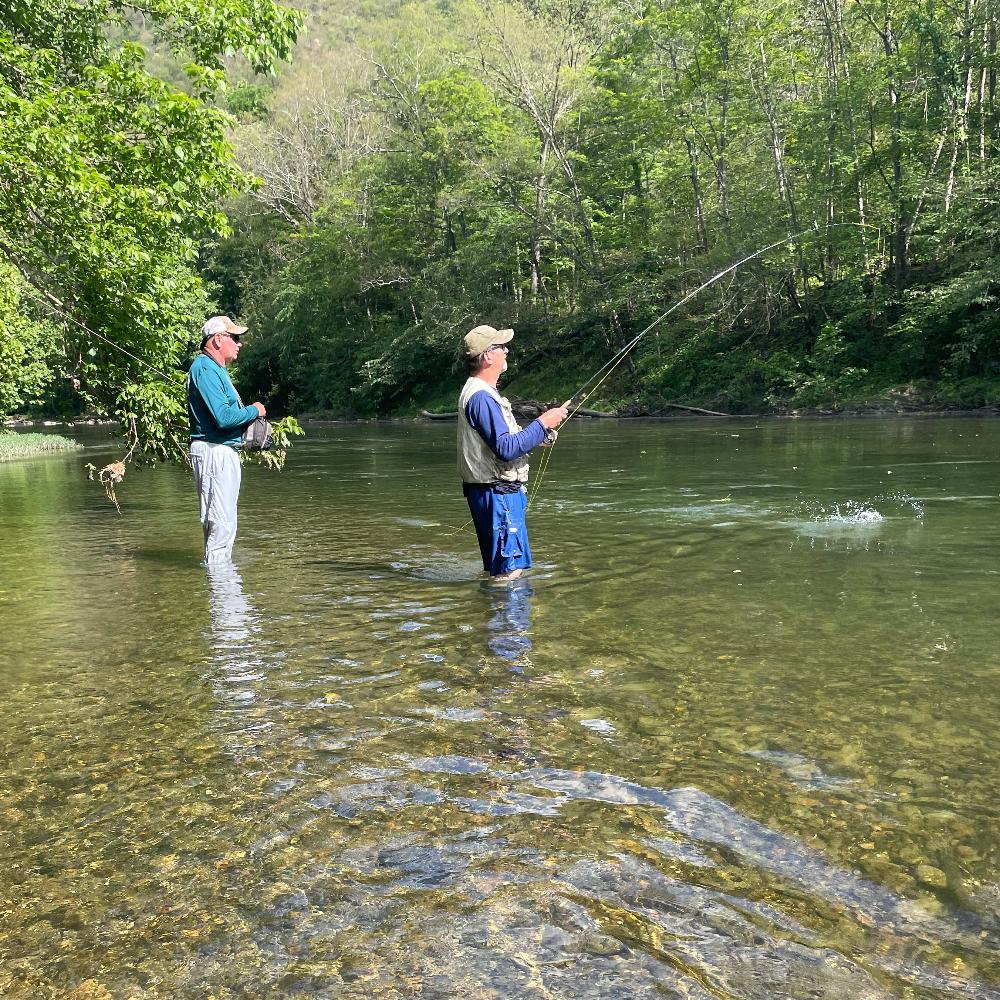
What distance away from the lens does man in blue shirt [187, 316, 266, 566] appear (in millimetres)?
7797

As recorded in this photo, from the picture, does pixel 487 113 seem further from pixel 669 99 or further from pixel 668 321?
pixel 668 321

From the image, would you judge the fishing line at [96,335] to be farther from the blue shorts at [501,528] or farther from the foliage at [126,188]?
the blue shorts at [501,528]

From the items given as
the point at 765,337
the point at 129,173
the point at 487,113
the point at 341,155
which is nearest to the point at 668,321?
the point at 765,337

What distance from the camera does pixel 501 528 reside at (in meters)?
7.05

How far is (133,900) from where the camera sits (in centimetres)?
278

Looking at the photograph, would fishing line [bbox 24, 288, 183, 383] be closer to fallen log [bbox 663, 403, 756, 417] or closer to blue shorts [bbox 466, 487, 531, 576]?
blue shorts [bbox 466, 487, 531, 576]

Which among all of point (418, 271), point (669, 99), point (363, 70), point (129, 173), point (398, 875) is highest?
point (363, 70)

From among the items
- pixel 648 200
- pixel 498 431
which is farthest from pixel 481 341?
pixel 648 200

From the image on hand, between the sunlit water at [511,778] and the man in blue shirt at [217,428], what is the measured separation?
0.64 meters

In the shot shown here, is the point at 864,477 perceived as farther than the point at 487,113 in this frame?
No

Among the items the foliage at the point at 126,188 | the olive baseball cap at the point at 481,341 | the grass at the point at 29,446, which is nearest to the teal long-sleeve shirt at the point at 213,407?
the olive baseball cap at the point at 481,341

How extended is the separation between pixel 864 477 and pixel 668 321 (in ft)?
93.8

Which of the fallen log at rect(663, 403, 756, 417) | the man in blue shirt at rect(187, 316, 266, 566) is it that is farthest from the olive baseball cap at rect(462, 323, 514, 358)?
the fallen log at rect(663, 403, 756, 417)

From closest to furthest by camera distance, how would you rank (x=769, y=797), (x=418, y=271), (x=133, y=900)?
(x=133, y=900) < (x=769, y=797) < (x=418, y=271)
